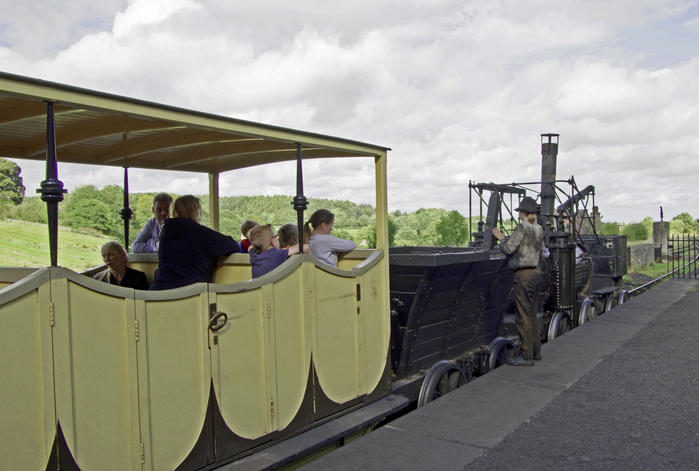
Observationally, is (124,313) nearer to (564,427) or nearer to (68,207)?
(564,427)

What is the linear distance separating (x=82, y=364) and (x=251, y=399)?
1.08 metres

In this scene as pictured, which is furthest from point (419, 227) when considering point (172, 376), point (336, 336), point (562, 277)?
point (172, 376)

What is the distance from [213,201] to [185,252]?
214 cm

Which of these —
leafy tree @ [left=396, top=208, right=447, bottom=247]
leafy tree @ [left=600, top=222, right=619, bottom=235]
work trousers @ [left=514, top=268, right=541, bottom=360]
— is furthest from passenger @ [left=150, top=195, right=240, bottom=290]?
leafy tree @ [left=600, top=222, right=619, bottom=235]

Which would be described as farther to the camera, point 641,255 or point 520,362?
point 641,255

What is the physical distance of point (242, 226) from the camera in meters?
5.41

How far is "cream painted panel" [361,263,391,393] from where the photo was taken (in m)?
4.11

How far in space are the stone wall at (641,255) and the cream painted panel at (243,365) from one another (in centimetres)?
2369

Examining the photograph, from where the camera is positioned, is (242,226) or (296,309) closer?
(296,309)

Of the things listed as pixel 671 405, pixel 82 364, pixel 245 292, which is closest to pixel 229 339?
pixel 245 292

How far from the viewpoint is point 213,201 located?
5.30 metres

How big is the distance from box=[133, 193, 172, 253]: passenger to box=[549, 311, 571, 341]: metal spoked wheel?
6.20m

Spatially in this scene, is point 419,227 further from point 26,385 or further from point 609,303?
point 26,385

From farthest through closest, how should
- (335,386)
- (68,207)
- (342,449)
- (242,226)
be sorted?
(68,207)
(242,226)
(335,386)
(342,449)
